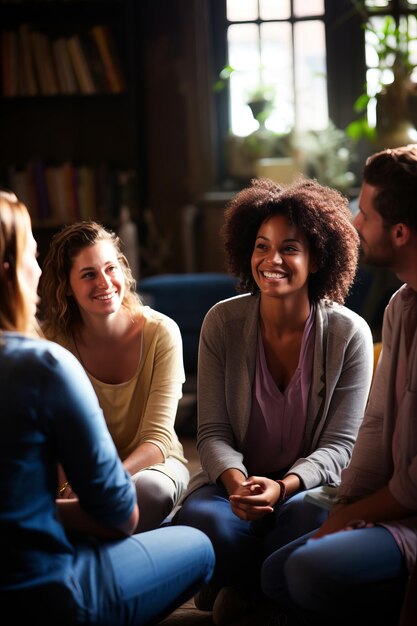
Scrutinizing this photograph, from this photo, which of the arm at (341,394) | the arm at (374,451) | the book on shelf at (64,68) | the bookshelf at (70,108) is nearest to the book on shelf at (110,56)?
the bookshelf at (70,108)

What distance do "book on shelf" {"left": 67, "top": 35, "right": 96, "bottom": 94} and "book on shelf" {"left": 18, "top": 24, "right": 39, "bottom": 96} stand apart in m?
0.22

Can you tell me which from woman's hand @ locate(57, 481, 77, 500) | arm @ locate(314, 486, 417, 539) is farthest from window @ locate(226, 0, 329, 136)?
arm @ locate(314, 486, 417, 539)

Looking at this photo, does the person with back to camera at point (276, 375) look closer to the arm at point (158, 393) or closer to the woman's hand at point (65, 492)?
the arm at point (158, 393)

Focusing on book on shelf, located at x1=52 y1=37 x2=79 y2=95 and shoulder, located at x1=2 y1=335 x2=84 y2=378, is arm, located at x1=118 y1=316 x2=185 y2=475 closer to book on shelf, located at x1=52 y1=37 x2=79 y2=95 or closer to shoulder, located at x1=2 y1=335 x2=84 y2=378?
shoulder, located at x1=2 y1=335 x2=84 y2=378

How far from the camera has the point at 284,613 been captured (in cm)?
218

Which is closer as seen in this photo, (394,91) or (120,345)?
(120,345)

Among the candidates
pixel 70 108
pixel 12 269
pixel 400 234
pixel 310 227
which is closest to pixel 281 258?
pixel 310 227

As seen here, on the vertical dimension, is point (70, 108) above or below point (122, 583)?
above

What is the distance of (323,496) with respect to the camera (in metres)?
2.08

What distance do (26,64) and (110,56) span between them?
45 cm

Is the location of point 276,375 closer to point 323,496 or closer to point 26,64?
point 323,496

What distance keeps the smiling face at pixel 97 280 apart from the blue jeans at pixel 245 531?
58cm

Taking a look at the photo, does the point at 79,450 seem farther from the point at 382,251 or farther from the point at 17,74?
the point at 17,74

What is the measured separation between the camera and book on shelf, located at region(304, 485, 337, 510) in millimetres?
2049
